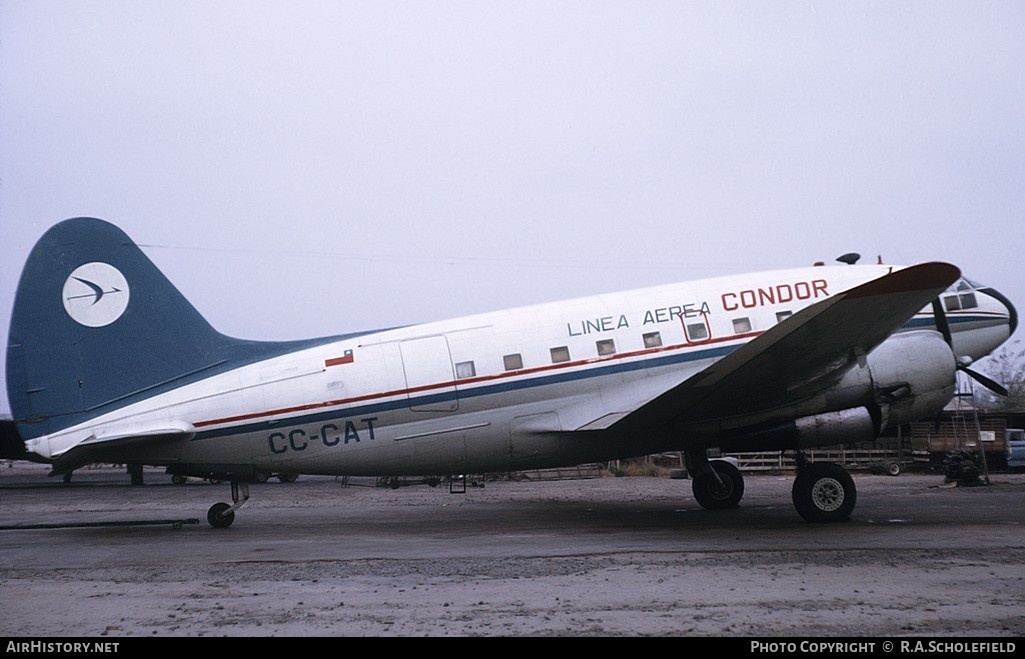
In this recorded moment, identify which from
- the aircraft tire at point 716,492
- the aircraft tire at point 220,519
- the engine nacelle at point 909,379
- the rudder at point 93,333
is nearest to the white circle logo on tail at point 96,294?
the rudder at point 93,333

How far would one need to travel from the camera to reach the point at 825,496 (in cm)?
1259

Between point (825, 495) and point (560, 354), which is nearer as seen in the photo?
point (825, 495)

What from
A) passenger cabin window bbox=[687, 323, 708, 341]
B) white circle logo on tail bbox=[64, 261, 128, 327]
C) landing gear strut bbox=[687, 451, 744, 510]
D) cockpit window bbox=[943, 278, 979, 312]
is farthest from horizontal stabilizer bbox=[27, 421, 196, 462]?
cockpit window bbox=[943, 278, 979, 312]

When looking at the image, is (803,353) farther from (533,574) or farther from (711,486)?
(533,574)

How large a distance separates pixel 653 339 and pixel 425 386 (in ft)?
13.4

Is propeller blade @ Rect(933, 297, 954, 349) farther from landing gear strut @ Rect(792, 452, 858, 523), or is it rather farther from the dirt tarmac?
landing gear strut @ Rect(792, 452, 858, 523)

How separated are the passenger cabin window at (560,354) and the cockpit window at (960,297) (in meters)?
6.99

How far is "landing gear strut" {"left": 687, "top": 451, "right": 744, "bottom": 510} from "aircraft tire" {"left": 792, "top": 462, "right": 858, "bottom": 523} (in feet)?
8.92

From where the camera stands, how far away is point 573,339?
1356cm

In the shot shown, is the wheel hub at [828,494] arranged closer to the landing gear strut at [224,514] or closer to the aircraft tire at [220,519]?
the landing gear strut at [224,514]

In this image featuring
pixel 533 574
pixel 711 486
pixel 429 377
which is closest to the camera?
pixel 533 574

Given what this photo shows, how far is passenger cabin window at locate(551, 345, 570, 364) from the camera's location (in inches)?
528

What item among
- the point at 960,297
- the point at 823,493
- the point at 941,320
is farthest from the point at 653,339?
the point at 960,297
